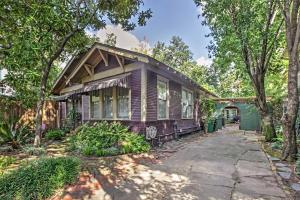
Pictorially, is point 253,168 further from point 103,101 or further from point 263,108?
point 103,101

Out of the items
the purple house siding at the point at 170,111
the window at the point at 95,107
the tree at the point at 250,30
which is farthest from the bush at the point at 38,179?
the tree at the point at 250,30

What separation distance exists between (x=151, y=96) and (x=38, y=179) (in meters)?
5.02

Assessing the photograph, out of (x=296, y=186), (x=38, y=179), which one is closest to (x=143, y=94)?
(x=38, y=179)

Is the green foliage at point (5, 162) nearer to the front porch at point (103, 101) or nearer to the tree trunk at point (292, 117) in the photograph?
the front porch at point (103, 101)

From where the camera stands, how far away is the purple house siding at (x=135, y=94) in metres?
7.98

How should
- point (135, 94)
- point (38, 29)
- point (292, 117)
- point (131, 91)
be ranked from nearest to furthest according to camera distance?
point (292, 117), point (38, 29), point (135, 94), point (131, 91)

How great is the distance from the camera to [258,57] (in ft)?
34.3

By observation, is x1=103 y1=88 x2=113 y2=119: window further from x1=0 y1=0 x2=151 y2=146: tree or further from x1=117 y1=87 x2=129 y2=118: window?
x1=0 y1=0 x2=151 y2=146: tree

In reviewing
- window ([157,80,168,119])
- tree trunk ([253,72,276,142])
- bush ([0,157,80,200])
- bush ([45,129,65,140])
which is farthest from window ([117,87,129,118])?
tree trunk ([253,72,276,142])

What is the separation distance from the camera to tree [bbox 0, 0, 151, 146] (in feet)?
22.3

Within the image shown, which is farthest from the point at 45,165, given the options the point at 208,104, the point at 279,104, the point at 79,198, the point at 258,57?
the point at 279,104

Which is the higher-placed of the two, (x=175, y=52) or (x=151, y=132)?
(x=175, y=52)

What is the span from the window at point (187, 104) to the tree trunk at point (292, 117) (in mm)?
5943

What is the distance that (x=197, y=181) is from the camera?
4691 millimetres
